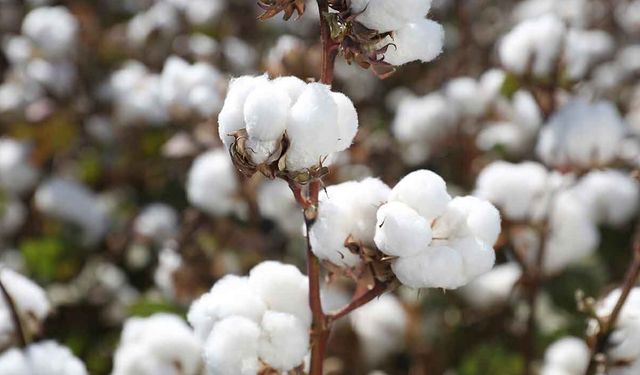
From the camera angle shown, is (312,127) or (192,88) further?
(192,88)

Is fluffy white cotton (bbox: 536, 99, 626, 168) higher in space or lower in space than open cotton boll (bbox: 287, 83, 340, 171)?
lower

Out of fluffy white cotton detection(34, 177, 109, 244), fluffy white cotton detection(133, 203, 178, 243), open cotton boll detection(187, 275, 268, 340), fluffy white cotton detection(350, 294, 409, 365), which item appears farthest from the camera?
fluffy white cotton detection(34, 177, 109, 244)

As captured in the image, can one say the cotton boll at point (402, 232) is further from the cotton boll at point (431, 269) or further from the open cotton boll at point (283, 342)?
the open cotton boll at point (283, 342)

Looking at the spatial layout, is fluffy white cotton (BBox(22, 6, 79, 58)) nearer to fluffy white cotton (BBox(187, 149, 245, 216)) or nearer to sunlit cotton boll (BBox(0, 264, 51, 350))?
fluffy white cotton (BBox(187, 149, 245, 216))

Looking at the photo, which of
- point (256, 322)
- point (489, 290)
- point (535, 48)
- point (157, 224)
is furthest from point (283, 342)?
point (157, 224)

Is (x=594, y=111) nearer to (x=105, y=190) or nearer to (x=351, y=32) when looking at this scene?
(x=351, y=32)

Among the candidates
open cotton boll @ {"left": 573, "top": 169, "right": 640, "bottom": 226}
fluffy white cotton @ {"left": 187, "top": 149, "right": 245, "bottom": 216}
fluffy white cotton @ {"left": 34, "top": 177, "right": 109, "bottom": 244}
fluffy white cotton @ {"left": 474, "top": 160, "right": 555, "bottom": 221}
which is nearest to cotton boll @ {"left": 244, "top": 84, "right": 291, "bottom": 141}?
fluffy white cotton @ {"left": 474, "top": 160, "right": 555, "bottom": 221}

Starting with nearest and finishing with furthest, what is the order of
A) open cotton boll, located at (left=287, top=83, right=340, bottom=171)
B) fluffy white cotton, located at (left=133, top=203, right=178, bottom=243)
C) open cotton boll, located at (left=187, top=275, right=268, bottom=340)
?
open cotton boll, located at (left=287, top=83, right=340, bottom=171)
open cotton boll, located at (left=187, top=275, right=268, bottom=340)
fluffy white cotton, located at (left=133, top=203, right=178, bottom=243)

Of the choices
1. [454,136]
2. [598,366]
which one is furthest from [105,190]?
[598,366]

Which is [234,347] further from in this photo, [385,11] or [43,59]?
[43,59]
